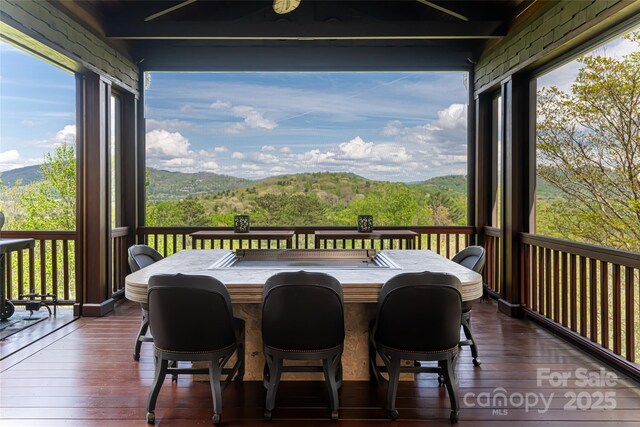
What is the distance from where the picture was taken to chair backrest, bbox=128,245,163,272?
3.29m

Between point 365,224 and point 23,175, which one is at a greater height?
point 23,175

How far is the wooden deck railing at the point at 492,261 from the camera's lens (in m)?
5.16

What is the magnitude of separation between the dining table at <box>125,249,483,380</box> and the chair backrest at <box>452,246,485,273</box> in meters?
0.31

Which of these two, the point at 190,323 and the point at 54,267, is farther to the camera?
the point at 54,267

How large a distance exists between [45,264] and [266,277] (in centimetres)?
370

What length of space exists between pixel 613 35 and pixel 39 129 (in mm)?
5871

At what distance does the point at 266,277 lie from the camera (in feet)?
8.17

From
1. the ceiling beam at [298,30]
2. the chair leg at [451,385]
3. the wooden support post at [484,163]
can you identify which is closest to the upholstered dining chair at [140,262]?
the chair leg at [451,385]

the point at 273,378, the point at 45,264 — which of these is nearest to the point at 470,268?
the point at 273,378

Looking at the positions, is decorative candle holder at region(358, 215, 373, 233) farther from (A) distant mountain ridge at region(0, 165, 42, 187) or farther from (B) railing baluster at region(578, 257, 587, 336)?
(A) distant mountain ridge at region(0, 165, 42, 187)

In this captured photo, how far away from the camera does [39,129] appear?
4.93 meters

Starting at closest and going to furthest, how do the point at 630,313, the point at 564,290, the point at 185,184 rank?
the point at 630,313
the point at 564,290
the point at 185,184

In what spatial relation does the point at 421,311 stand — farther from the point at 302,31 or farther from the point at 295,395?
the point at 302,31

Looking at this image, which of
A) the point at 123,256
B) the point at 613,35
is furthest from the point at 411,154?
the point at 123,256
